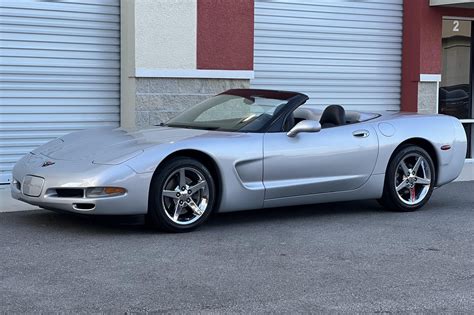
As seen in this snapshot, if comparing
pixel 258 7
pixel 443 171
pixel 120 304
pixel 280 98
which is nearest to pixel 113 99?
pixel 258 7

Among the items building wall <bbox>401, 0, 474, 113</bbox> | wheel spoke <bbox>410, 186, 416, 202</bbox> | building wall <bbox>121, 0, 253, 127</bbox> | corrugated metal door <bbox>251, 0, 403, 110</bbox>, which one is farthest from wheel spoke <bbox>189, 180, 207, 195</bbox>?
building wall <bbox>401, 0, 474, 113</bbox>

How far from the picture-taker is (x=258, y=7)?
40.1 ft

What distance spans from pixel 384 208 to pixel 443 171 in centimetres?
75

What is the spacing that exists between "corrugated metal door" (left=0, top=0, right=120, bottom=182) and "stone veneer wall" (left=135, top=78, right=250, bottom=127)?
490 mm

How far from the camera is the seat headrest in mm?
8375

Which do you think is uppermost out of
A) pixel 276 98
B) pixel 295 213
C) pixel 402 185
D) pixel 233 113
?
pixel 276 98

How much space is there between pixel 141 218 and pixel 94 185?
1181 mm

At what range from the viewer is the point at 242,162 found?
7.50m

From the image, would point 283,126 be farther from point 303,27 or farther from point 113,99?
point 303,27

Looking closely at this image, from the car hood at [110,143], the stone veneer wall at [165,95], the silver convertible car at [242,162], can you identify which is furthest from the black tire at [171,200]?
the stone veneer wall at [165,95]

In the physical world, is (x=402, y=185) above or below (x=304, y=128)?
below

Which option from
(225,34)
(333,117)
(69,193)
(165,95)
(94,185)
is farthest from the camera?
(225,34)

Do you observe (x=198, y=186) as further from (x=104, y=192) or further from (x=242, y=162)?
(x=104, y=192)

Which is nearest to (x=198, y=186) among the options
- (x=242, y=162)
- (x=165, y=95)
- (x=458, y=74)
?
(x=242, y=162)
